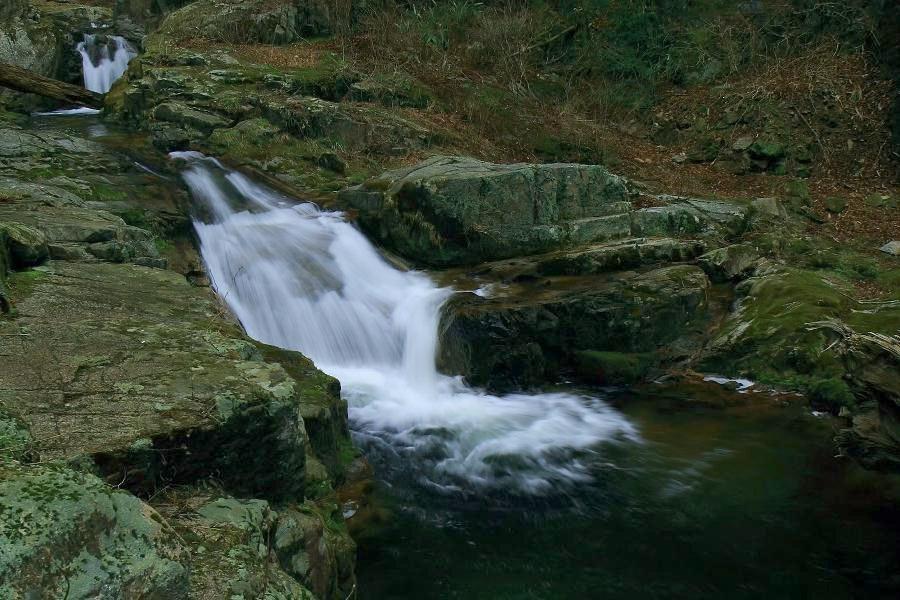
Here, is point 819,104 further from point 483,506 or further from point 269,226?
Answer: point 483,506

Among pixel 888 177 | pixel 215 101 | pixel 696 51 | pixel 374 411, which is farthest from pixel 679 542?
pixel 696 51

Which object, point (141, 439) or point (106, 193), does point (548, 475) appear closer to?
point (141, 439)

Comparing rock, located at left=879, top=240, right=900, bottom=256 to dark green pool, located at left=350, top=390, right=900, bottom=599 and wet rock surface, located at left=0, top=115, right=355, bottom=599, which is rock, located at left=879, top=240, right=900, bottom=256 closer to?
dark green pool, located at left=350, top=390, right=900, bottom=599

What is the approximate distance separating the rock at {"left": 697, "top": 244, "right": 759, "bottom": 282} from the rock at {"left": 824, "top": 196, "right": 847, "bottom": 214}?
132 inches

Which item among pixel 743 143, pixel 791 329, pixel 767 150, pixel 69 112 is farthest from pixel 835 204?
pixel 69 112

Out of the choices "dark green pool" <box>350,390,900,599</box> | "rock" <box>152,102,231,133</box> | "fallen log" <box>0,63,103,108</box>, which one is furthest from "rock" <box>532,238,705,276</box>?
"fallen log" <box>0,63,103,108</box>

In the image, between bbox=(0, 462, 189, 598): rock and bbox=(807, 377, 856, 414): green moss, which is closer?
bbox=(0, 462, 189, 598): rock

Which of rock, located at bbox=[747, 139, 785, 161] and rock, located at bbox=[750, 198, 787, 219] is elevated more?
rock, located at bbox=[747, 139, 785, 161]

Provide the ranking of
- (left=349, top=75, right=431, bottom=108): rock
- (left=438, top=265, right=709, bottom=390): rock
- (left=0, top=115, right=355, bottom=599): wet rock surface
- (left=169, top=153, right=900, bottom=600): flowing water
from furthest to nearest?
1. (left=349, top=75, right=431, bottom=108): rock
2. (left=438, top=265, right=709, bottom=390): rock
3. (left=169, top=153, right=900, bottom=600): flowing water
4. (left=0, top=115, right=355, bottom=599): wet rock surface

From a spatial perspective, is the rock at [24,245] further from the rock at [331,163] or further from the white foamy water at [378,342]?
the rock at [331,163]

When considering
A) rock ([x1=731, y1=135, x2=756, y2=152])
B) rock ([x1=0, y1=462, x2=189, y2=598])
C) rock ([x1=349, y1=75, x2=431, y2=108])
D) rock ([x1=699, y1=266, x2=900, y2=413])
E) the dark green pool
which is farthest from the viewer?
rock ([x1=349, y1=75, x2=431, y2=108])

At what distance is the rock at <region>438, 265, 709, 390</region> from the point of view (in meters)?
8.37

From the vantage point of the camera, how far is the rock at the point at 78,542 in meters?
2.02

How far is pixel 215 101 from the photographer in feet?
43.1
